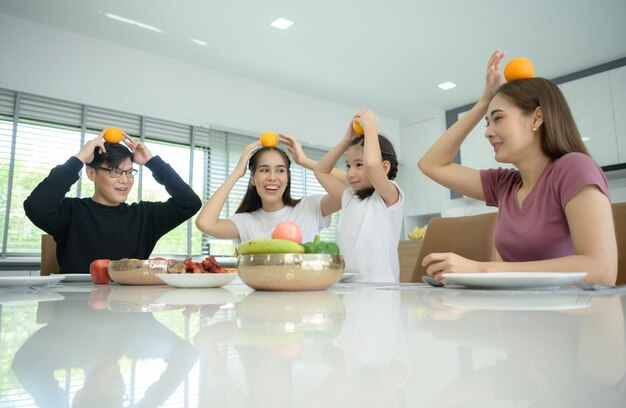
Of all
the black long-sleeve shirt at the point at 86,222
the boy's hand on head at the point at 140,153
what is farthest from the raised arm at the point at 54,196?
the boy's hand on head at the point at 140,153

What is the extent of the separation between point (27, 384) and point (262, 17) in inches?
146

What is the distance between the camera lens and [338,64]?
4.42 metres

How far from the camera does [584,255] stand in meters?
0.98

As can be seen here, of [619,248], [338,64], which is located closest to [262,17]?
[338,64]

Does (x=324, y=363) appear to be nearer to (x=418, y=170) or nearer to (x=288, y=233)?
(x=288, y=233)

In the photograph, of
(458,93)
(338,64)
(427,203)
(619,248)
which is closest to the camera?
(619,248)

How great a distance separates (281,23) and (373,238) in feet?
Answer: 8.46

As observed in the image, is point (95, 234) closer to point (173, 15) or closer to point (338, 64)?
point (173, 15)

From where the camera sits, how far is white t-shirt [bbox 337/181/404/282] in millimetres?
1649

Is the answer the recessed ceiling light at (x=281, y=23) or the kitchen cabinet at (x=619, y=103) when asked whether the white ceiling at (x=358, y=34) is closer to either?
the recessed ceiling light at (x=281, y=23)

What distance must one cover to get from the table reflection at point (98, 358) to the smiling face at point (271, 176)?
5.54 ft

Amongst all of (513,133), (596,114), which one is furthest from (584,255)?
(596,114)

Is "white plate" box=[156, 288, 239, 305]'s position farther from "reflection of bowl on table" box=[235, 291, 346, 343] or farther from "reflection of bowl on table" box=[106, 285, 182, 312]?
"reflection of bowl on table" box=[235, 291, 346, 343]

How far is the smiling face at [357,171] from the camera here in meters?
1.83
